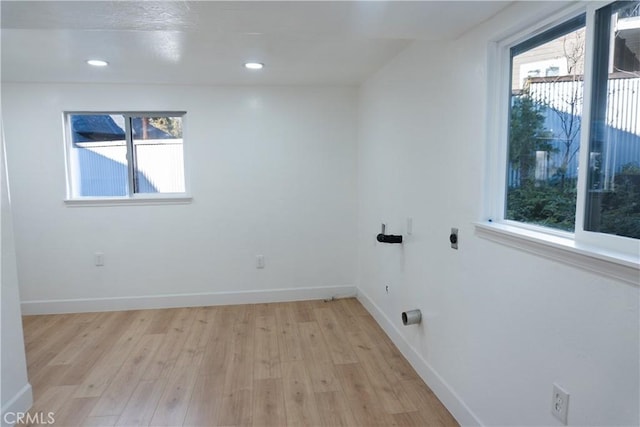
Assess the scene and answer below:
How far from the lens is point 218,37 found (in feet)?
→ 7.57

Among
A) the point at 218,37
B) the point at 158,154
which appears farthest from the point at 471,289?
the point at 158,154

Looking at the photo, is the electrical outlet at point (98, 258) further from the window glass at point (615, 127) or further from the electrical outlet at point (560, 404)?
the window glass at point (615, 127)

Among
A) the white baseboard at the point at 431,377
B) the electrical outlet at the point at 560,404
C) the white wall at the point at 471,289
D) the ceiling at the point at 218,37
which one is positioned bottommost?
the white baseboard at the point at 431,377

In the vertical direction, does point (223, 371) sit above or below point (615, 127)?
below

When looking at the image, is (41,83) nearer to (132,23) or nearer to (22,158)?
(22,158)

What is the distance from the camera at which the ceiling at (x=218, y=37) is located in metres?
1.49

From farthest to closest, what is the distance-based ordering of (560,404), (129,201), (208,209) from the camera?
(208,209), (129,201), (560,404)

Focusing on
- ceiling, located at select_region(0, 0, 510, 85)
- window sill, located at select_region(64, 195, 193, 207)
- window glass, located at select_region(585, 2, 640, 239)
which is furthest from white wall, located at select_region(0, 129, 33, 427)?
window glass, located at select_region(585, 2, 640, 239)

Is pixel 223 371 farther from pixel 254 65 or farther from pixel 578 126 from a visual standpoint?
pixel 578 126

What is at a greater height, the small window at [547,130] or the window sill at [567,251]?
the small window at [547,130]

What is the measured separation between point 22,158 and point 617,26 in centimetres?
436

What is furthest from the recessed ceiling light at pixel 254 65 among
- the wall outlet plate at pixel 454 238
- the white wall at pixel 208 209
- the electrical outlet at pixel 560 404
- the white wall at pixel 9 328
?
the electrical outlet at pixel 560 404

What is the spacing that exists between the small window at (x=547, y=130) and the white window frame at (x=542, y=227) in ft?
0.11

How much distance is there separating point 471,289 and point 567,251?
0.66 meters
